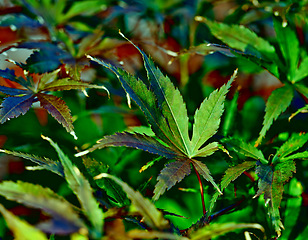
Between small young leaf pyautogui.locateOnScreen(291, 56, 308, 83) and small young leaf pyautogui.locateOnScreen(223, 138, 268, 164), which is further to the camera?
small young leaf pyautogui.locateOnScreen(291, 56, 308, 83)

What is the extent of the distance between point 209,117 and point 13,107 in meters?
0.32

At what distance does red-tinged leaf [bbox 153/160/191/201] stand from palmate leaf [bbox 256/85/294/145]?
0.65 feet

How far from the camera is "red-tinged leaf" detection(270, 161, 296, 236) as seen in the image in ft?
1.26

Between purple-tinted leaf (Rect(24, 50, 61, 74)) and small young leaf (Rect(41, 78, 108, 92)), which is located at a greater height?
purple-tinted leaf (Rect(24, 50, 61, 74))

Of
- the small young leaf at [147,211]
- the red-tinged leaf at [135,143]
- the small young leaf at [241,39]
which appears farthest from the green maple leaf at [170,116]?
the small young leaf at [241,39]

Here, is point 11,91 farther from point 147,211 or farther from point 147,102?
point 147,211

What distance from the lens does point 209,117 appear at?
0.46 metres

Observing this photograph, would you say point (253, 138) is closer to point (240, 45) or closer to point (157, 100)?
point (240, 45)

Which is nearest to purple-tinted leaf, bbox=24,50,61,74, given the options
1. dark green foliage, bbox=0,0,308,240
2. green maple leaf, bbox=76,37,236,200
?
dark green foliage, bbox=0,0,308,240

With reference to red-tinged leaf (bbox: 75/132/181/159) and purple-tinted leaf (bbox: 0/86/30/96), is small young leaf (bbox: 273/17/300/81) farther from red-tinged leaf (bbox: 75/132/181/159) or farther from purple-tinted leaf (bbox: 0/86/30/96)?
purple-tinted leaf (bbox: 0/86/30/96)

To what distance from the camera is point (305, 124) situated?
25.1 inches

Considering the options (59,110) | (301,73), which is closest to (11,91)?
(59,110)

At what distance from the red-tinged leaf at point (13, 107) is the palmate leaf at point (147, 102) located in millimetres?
149

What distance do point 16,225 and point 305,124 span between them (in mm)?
594
